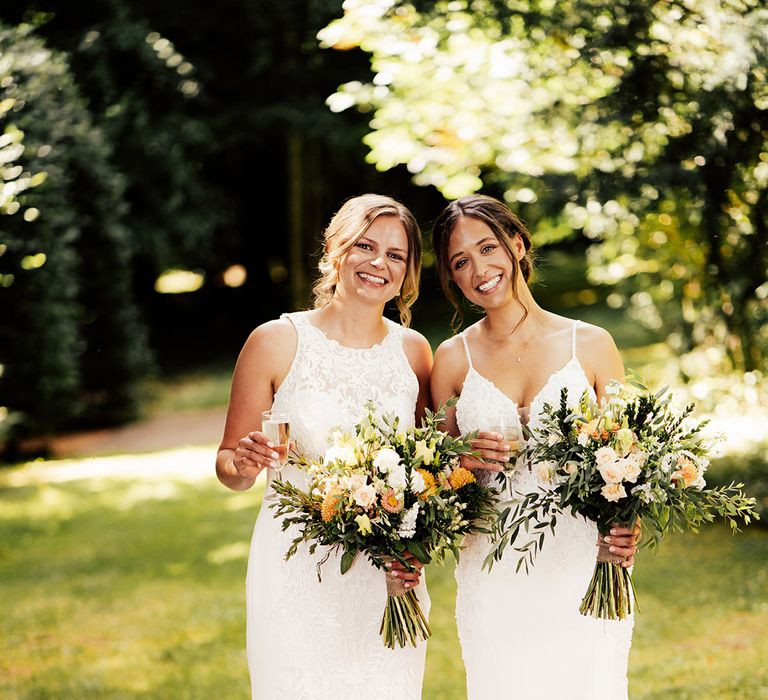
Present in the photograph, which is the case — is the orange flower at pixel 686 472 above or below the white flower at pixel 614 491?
above

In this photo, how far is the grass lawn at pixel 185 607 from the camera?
6059mm

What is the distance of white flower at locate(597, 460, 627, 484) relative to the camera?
314cm

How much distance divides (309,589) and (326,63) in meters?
17.1

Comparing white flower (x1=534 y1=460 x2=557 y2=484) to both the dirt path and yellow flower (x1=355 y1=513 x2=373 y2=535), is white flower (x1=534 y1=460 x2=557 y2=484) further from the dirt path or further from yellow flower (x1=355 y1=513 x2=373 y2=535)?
the dirt path

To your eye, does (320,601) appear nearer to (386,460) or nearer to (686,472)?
(386,460)

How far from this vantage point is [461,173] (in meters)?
7.84

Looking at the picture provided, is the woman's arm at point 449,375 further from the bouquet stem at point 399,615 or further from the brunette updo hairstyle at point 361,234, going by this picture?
the bouquet stem at point 399,615

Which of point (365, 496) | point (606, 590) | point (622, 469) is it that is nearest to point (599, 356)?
point (622, 469)

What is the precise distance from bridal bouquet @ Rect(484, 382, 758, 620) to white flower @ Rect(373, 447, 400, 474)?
0.48 meters

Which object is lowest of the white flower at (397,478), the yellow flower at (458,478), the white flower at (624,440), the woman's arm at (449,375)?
the woman's arm at (449,375)

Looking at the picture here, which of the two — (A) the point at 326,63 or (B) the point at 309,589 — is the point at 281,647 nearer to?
(B) the point at 309,589

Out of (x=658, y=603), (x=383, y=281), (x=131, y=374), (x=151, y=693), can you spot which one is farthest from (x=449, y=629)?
(x=131, y=374)

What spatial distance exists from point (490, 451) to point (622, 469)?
51 cm

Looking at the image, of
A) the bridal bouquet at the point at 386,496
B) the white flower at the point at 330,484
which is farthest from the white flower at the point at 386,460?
the white flower at the point at 330,484
